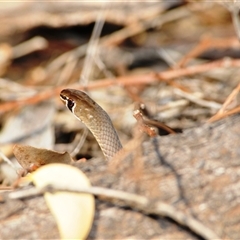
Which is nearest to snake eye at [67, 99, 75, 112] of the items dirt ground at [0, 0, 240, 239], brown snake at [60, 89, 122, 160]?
brown snake at [60, 89, 122, 160]

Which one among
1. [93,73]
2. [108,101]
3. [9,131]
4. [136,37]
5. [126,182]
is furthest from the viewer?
[136,37]

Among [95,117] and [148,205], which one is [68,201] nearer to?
[148,205]

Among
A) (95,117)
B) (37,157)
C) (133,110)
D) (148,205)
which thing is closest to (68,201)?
(148,205)

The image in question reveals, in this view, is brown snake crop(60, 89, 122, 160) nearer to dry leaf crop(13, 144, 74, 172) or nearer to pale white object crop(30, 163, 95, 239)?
dry leaf crop(13, 144, 74, 172)

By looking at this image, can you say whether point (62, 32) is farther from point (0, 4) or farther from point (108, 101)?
point (108, 101)

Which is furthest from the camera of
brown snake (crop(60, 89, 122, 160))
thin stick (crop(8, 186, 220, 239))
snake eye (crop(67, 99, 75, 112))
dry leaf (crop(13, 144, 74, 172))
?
snake eye (crop(67, 99, 75, 112))

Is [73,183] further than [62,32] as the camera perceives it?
No

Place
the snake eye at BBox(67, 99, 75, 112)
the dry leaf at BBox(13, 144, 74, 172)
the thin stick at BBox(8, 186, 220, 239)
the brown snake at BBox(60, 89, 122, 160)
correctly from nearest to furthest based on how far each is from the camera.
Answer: the thin stick at BBox(8, 186, 220, 239) → the dry leaf at BBox(13, 144, 74, 172) → the brown snake at BBox(60, 89, 122, 160) → the snake eye at BBox(67, 99, 75, 112)

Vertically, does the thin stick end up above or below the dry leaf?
above

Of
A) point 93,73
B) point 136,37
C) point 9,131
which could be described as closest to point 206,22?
point 136,37
